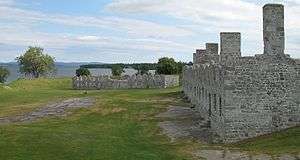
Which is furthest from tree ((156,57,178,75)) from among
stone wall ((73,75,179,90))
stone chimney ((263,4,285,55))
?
stone chimney ((263,4,285,55))

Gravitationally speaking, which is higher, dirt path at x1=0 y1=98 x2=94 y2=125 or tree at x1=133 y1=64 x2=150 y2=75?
tree at x1=133 y1=64 x2=150 y2=75

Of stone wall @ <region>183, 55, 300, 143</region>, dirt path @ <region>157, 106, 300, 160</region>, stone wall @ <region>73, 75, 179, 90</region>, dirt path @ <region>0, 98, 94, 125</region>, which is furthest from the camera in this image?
stone wall @ <region>73, 75, 179, 90</region>

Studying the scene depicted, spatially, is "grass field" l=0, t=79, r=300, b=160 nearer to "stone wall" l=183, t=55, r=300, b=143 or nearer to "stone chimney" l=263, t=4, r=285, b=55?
"stone wall" l=183, t=55, r=300, b=143

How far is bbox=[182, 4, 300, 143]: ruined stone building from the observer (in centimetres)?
2619

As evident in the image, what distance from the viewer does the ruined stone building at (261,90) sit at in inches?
1031

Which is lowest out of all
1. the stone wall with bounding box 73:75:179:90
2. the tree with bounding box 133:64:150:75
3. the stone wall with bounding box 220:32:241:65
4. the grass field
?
the grass field

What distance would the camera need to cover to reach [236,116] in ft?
86.1

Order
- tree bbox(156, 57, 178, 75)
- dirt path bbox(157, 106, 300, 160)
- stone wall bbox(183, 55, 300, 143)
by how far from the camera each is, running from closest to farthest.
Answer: dirt path bbox(157, 106, 300, 160), stone wall bbox(183, 55, 300, 143), tree bbox(156, 57, 178, 75)

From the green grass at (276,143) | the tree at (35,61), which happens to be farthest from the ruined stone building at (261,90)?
the tree at (35,61)

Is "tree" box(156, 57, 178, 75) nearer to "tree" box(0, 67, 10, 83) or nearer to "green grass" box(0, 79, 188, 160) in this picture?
"green grass" box(0, 79, 188, 160)

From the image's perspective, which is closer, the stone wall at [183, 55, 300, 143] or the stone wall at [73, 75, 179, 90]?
the stone wall at [183, 55, 300, 143]

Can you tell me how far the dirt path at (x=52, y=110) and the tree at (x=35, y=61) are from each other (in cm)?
6385

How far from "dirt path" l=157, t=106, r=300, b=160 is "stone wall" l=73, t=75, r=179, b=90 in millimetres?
32186

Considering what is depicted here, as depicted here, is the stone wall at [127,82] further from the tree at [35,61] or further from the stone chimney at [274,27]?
the stone chimney at [274,27]
